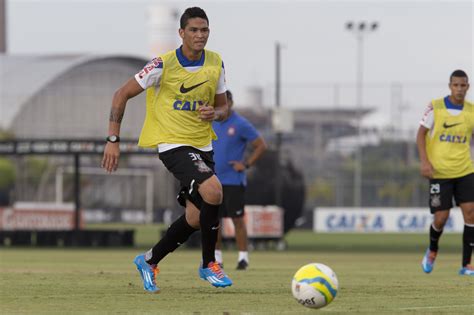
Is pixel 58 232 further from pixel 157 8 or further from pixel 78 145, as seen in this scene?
pixel 157 8

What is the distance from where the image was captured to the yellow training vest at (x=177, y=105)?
415 inches

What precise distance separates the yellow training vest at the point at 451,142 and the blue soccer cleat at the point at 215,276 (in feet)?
15.1

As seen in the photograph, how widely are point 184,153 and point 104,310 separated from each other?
7.16 feet

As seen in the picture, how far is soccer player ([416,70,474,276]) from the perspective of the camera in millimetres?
14219

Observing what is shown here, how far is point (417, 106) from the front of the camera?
51.8 m

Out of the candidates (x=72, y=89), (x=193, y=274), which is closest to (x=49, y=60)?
(x=72, y=89)

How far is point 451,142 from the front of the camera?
14.3 metres

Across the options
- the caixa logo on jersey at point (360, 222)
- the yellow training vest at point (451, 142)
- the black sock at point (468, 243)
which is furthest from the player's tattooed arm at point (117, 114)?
the caixa logo on jersey at point (360, 222)

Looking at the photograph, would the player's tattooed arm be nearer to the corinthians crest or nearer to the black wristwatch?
the black wristwatch

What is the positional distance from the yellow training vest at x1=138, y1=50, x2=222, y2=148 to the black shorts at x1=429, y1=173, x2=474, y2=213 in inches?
183

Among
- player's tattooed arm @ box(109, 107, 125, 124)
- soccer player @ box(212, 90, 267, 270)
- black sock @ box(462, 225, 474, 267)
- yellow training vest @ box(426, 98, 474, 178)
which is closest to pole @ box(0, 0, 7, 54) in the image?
soccer player @ box(212, 90, 267, 270)

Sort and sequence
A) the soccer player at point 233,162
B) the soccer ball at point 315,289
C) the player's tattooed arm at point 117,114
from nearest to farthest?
the soccer ball at point 315,289 → the player's tattooed arm at point 117,114 → the soccer player at point 233,162

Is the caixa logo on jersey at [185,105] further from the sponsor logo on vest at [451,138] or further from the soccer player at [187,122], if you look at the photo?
the sponsor logo on vest at [451,138]

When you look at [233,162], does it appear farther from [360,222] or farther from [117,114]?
[360,222]
